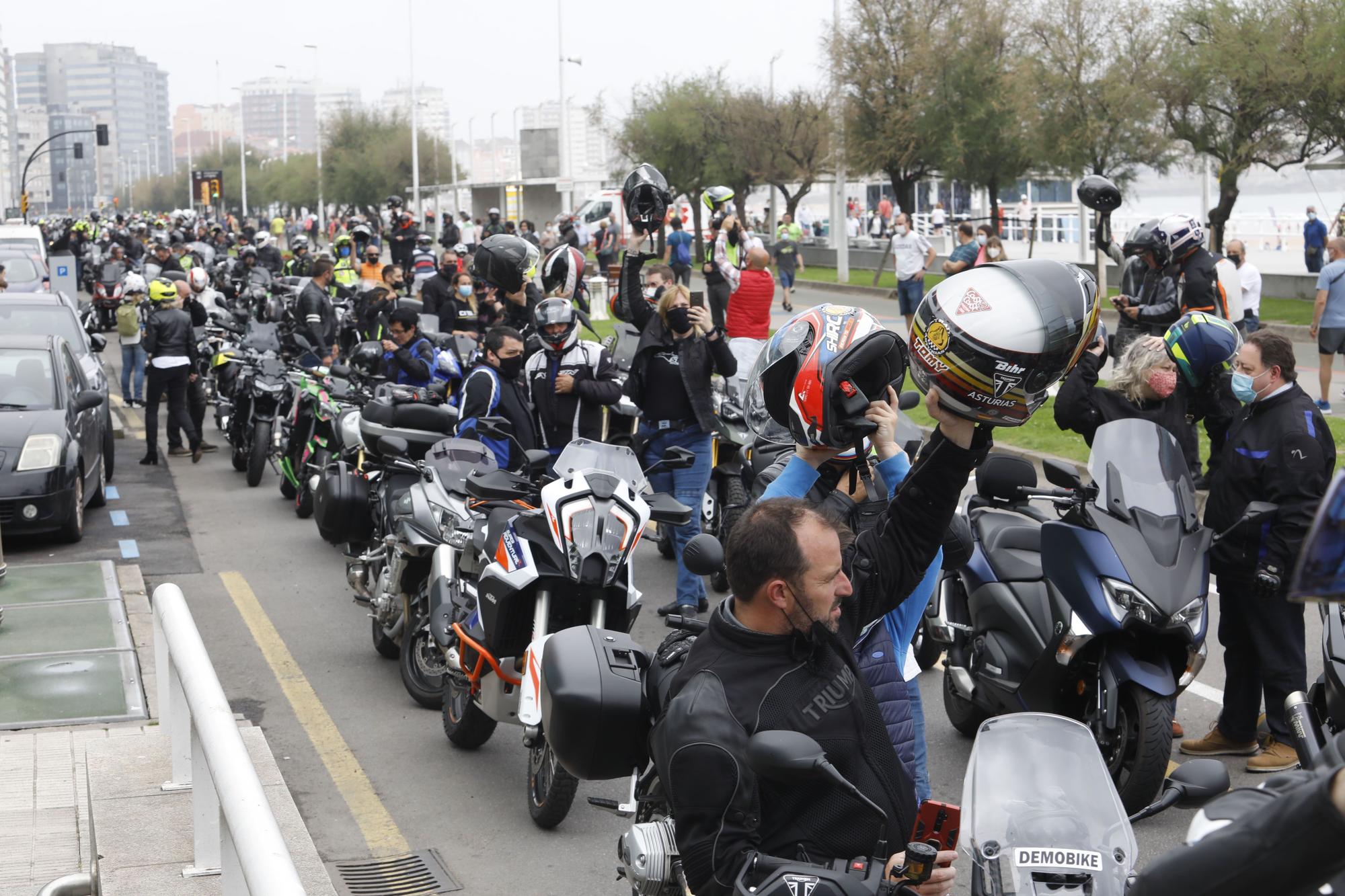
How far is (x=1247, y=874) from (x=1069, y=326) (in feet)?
5.19

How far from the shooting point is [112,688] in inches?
290

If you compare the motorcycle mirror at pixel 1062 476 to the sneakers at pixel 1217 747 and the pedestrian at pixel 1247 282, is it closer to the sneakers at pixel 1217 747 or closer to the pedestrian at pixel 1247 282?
the sneakers at pixel 1217 747

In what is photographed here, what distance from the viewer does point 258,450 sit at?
45.9 ft

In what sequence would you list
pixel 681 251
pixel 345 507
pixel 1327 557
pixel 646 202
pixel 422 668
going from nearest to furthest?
pixel 1327 557, pixel 422 668, pixel 345 507, pixel 646 202, pixel 681 251

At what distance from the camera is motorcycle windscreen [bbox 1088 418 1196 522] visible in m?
5.96

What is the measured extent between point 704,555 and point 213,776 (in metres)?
1.36

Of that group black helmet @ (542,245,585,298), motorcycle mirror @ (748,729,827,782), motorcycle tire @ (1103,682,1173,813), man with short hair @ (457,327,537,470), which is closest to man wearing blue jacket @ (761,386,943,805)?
motorcycle mirror @ (748,729,827,782)

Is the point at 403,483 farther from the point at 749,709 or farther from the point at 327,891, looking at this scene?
the point at 749,709

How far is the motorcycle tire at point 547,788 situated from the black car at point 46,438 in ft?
20.5

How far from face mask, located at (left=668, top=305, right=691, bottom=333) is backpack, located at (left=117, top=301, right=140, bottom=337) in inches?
484

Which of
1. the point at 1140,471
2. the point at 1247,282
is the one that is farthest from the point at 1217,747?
the point at 1247,282

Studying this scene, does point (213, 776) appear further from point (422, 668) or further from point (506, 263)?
point (506, 263)

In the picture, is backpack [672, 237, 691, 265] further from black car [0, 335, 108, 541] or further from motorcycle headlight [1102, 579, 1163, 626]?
motorcycle headlight [1102, 579, 1163, 626]

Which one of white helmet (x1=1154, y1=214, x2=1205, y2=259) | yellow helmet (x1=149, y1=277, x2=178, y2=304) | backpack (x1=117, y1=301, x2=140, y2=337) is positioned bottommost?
backpack (x1=117, y1=301, x2=140, y2=337)
